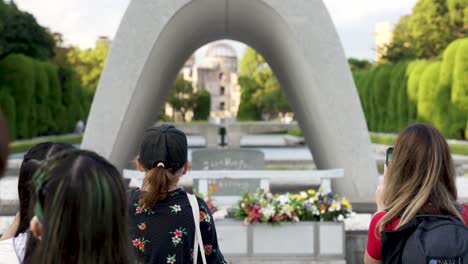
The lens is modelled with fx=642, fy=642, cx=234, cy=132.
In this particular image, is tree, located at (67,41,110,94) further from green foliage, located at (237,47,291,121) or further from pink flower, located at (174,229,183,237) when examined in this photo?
pink flower, located at (174,229,183,237)

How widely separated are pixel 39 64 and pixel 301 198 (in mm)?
27618

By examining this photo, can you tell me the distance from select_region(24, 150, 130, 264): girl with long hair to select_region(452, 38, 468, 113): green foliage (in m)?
25.0

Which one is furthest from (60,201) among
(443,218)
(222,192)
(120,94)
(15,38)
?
(15,38)

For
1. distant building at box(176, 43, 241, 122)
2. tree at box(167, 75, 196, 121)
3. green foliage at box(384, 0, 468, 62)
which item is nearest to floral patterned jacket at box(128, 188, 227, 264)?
green foliage at box(384, 0, 468, 62)

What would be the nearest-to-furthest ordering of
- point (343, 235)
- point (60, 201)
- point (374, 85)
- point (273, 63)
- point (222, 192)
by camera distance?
point (60, 201)
point (343, 235)
point (222, 192)
point (273, 63)
point (374, 85)

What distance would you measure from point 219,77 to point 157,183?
3015 inches

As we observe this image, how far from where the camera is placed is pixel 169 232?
98.5 inches

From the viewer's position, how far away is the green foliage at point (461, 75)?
24.7 meters

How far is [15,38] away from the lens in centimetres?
3588

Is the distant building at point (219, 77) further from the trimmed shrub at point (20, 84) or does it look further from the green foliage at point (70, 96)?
the trimmed shrub at point (20, 84)

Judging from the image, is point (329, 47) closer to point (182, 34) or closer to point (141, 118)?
point (182, 34)

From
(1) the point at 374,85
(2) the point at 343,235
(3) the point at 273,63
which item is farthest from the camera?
(1) the point at 374,85

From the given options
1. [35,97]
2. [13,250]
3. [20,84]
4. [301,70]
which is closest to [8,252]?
[13,250]

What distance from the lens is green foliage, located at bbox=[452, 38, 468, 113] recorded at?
24719mm
